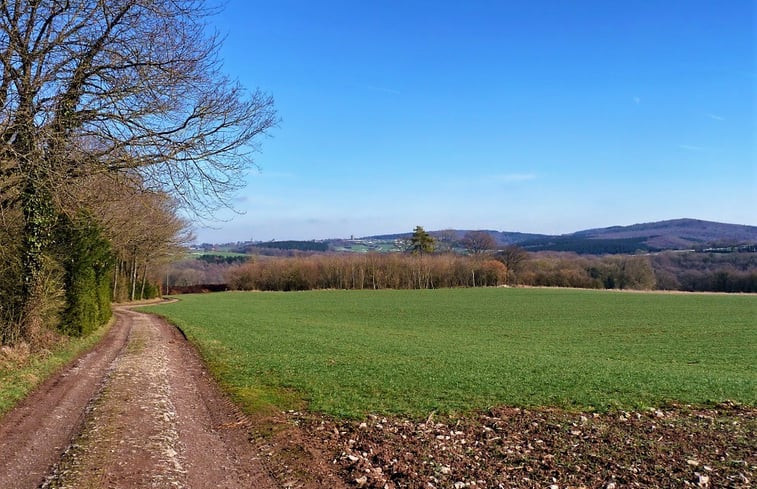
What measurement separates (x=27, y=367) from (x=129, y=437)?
23.6 ft

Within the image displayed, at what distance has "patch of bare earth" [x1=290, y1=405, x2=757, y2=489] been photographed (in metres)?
5.65

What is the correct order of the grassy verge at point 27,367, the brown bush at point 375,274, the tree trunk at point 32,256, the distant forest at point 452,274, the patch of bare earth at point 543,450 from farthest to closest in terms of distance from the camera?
the distant forest at point 452,274, the brown bush at point 375,274, the tree trunk at point 32,256, the grassy verge at point 27,367, the patch of bare earth at point 543,450

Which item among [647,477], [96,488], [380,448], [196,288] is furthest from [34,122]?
[196,288]

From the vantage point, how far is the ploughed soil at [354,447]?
5695mm

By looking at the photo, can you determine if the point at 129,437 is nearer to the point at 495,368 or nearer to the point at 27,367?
the point at 27,367

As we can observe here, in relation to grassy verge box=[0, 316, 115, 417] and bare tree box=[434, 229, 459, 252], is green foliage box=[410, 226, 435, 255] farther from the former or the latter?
grassy verge box=[0, 316, 115, 417]

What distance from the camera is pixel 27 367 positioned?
12398 millimetres

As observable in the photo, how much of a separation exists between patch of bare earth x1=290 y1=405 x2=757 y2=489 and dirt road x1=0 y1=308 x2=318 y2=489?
1122 millimetres

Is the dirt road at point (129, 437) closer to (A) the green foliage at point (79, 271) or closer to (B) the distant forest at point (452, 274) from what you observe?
(A) the green foliage at point (79, 271)

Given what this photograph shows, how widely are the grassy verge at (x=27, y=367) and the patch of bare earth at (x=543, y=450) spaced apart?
535 centimetres

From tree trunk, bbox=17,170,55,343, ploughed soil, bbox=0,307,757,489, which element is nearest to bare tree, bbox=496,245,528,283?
tree trunk, bbox=17,170,55,343

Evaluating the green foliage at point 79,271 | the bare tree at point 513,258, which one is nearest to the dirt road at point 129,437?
the green foliage at point 79,271


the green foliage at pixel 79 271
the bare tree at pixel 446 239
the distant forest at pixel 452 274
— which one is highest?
the bare tree at pixel 446 239

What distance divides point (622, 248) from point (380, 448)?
→ 206 meters
